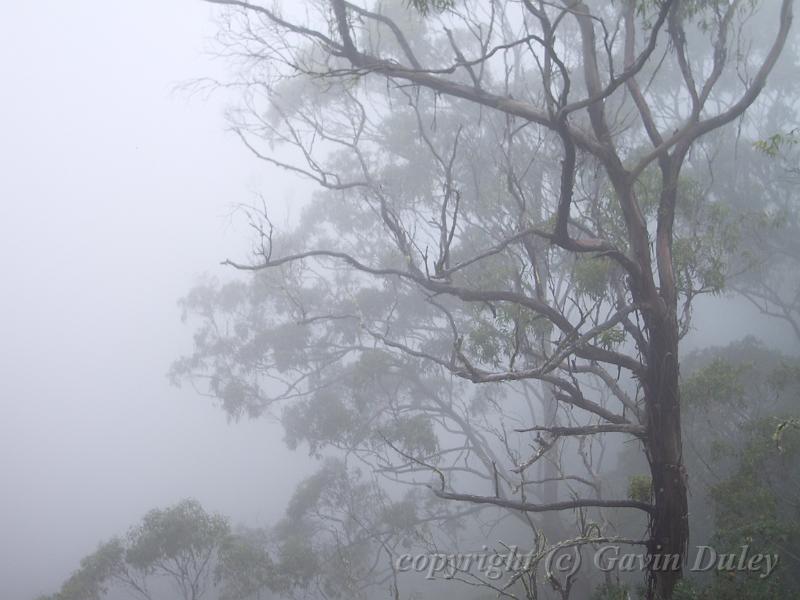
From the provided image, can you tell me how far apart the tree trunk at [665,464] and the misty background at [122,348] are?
4836 mm

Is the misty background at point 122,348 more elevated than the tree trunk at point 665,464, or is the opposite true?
the misty background at point 122,348

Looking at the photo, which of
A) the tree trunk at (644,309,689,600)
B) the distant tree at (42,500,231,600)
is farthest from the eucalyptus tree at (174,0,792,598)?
the distant tree at (42,500,231,600)

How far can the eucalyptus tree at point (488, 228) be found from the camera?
13.5ft

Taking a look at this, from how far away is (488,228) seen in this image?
388 inches

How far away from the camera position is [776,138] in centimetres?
417

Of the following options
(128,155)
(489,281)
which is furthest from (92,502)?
(128,155)

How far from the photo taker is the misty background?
38.6m

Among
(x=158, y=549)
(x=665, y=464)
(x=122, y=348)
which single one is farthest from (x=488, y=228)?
(x=122, y=348)

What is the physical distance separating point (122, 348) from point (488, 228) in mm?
80303

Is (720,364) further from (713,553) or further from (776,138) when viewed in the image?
(776,138)

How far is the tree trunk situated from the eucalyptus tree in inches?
0.6

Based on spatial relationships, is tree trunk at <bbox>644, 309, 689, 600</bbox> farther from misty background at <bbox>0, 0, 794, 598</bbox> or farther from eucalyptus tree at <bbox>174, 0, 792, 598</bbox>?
misty background at <bbox>0, 0, 794, 598</bbox>

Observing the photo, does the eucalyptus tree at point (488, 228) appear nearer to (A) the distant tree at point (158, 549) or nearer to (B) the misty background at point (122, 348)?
(B) the misty background at point (122, 348)

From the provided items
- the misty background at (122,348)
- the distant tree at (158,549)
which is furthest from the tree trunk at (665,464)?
the distant tree at (158,549)
